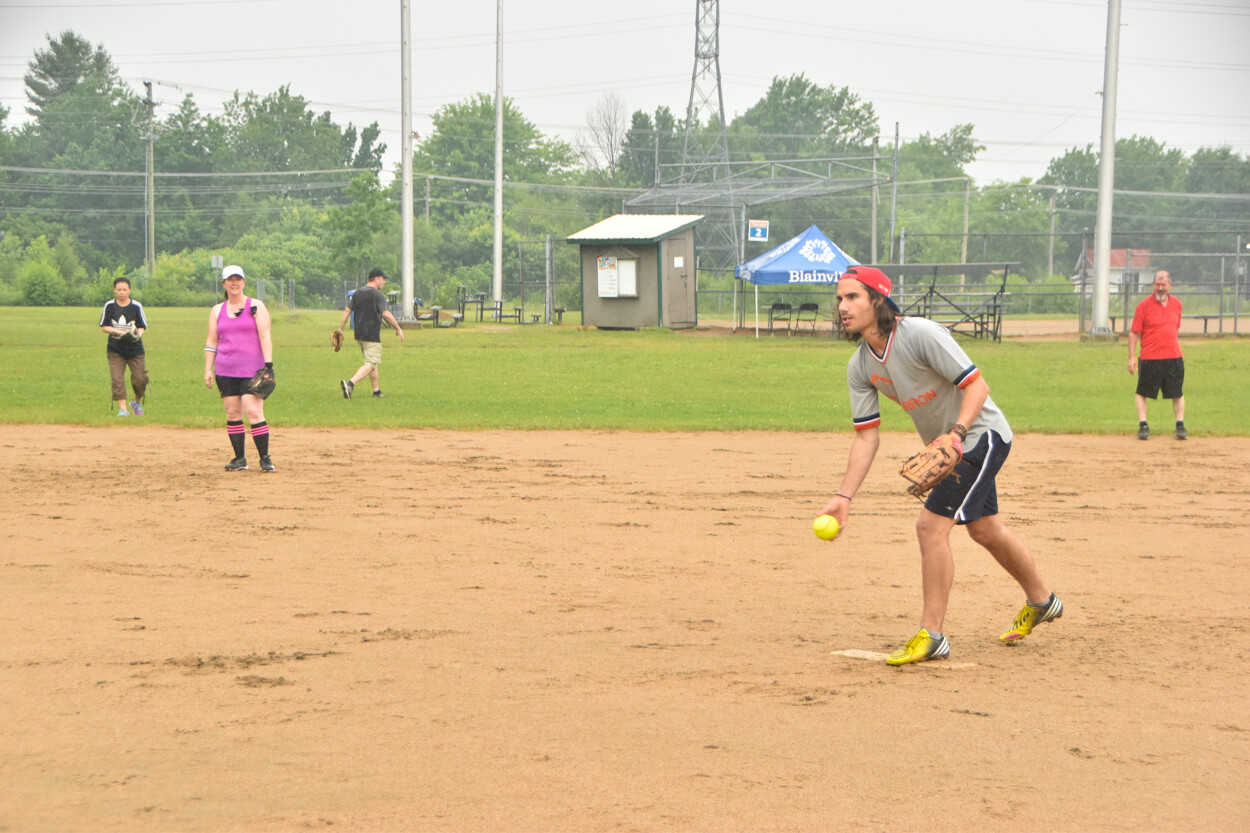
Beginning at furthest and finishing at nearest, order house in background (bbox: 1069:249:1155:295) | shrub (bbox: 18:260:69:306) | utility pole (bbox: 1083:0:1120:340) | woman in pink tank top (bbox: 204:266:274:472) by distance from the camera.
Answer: shrub (bbox: 18:260:69:306)
house in background (bbox: 1069:249:1155:295)
utility pole (bbox: 1083:0:1120:340)
woman in pink tank top (bbox: 204:266:274:472)

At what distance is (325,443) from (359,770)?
33.0 ft

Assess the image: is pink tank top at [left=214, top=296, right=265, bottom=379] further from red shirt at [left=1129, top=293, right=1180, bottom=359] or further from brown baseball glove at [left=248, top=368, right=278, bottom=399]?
red shirt at [left=1129, top=293, right=1180, bottom=359]

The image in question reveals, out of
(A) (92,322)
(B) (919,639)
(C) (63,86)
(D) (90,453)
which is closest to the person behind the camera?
(B) (919,639)

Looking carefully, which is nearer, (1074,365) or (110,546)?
(110,546)

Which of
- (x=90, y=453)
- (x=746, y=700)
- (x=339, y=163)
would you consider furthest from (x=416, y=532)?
(x=339, y=163)

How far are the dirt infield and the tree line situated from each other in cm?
6640

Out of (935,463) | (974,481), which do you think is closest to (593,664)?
(935,463)

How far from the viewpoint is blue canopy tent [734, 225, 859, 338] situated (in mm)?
33250

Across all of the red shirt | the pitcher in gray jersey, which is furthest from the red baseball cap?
the red shirt

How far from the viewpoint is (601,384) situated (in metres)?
20.8

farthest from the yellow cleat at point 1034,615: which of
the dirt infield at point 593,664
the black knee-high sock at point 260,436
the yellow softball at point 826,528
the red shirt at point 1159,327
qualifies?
the red shirt at point 1159,327

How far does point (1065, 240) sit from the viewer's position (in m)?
90.8

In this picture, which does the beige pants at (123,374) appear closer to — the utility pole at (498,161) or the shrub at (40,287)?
the utility pole at (498,161)

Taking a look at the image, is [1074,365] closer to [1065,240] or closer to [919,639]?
[919,639]
